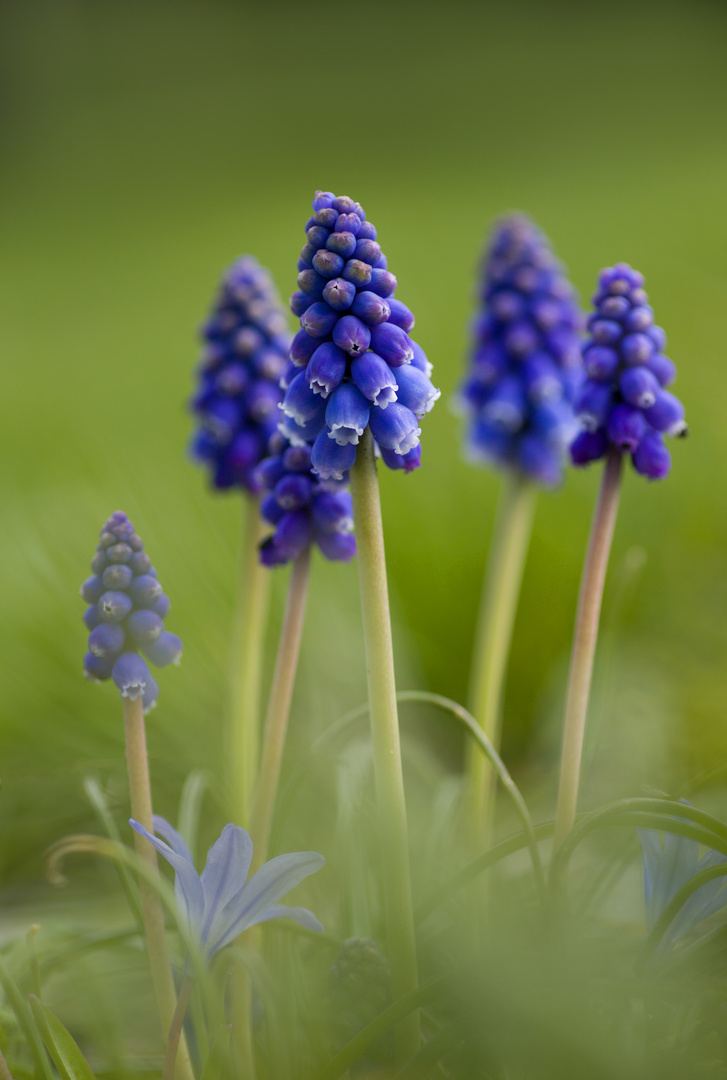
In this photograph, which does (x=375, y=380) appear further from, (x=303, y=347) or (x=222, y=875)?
(x=222, y=875)

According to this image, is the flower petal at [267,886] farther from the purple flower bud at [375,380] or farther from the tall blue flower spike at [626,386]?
the tall blue flower spike at [626,386]

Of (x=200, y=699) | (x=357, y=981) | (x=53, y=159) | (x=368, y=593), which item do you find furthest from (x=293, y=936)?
(x=53, y=159)

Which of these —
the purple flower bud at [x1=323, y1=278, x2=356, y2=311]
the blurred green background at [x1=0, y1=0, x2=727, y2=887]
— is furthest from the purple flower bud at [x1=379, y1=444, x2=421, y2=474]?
the blurred green background at [x1=0, y1=0, x2=727, y2=887]

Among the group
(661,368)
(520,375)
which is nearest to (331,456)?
(661,368)

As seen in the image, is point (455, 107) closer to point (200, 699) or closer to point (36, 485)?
point (36, 485)

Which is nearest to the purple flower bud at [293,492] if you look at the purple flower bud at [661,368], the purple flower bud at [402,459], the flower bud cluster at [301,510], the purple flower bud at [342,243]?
the flower bud cluster at [301,510]

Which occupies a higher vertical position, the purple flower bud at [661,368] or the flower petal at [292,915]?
the purple flower bud at [661,368]

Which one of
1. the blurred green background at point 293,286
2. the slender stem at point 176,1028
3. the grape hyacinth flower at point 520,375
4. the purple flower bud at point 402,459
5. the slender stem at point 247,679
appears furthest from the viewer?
the blurred green background at point 293,286
